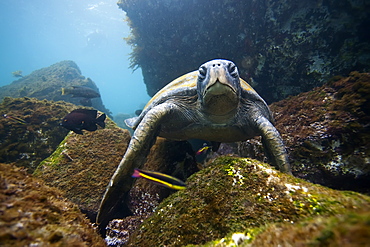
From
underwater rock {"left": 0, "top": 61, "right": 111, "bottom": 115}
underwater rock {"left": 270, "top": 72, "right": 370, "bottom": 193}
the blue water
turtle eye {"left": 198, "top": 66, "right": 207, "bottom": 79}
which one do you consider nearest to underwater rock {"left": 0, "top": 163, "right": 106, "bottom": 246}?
turtle eye {"left": 198, "top": 66, "right": 207, "bottom": 79}

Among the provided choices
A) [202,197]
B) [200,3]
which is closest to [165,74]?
[200,3]

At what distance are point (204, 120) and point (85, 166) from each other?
2.44m

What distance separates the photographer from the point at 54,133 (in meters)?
4.98

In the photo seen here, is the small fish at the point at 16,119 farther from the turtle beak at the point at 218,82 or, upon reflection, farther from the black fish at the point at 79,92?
the turtle beak at the point at 218,82

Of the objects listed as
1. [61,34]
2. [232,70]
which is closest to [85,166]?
[232,70]

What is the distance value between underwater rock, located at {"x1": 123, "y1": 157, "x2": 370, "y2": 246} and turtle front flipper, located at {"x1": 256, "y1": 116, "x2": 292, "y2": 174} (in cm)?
112

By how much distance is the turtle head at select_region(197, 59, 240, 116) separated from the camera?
2.35m

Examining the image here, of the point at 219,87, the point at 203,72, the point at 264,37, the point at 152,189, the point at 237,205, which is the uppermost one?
the point at 264,37

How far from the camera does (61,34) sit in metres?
67.2

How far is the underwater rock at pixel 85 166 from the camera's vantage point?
268 centimetres

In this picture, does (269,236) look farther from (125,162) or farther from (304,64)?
(304,64)

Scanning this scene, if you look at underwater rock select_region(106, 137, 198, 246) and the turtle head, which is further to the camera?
underwater rock select_region(106, 137, 198, 246)

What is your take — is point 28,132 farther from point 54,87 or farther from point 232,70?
point 54,87

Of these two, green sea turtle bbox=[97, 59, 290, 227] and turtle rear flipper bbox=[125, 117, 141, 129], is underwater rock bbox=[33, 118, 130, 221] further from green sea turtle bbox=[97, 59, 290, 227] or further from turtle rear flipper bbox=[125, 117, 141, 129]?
green sea turtle bbox=[97, 59, 290, 227]
